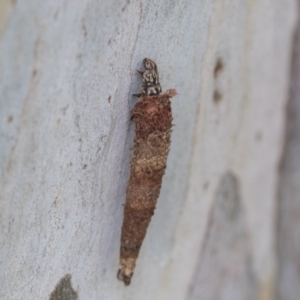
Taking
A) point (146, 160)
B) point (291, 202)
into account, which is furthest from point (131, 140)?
point (291, 202)

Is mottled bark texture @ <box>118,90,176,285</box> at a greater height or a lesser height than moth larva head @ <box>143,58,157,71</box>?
lesser

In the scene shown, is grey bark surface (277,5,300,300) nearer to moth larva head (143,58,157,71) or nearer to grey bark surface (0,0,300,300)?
grey bark surface (0,0,300,300)

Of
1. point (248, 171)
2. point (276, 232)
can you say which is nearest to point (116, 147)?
point (248, 171)

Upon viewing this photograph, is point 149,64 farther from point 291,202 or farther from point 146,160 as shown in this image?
point 291,202

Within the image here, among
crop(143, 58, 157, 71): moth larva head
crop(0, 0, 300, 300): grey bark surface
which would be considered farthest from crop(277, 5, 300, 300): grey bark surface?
crop(143, 58, 157, 71): moth larva head

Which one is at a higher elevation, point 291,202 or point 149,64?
point 149,64

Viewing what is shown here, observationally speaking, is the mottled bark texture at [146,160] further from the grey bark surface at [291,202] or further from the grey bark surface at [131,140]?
the grey bark surface at [291,202]
